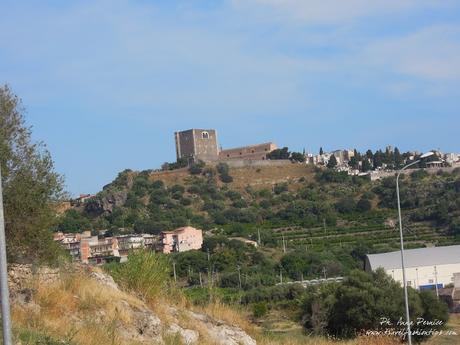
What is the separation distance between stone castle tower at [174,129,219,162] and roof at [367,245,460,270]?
104568 mm

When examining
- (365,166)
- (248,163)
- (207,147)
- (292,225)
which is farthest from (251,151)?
(292,225)

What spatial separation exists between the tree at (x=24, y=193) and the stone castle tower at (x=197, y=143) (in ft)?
481

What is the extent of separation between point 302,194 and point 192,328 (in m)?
96.4

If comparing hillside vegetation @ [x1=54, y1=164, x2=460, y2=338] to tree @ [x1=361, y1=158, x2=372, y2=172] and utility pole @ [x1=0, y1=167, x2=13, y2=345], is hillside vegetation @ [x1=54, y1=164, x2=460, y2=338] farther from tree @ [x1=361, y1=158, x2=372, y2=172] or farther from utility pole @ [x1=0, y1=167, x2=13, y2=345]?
tree @ [x1=361, y1=158, x2=372, y2=172]

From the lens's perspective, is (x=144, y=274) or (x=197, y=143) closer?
(x=144, y=274)

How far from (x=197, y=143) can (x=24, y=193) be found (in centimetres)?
14921

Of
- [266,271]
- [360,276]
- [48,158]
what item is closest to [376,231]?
[266,271]

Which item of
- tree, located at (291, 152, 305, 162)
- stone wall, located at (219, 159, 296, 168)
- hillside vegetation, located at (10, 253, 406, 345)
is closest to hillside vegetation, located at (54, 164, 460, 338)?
stone wall, located at (219, 159, 296, 168)

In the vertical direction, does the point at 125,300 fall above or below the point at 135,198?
below

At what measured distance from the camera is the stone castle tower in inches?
6309

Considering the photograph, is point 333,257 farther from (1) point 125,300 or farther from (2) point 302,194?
(1) point 125,300

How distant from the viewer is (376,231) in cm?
8162

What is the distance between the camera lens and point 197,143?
160 metres

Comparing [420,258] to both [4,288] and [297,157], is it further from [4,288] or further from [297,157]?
[297,157]
